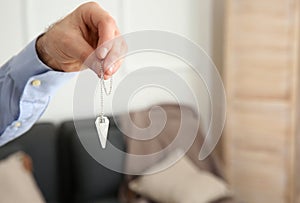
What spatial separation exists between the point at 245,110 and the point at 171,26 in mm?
644

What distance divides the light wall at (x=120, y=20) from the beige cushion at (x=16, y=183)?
17.3 inches

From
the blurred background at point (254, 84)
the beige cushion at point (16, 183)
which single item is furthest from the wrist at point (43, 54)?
the blurred background at point (254, 84)

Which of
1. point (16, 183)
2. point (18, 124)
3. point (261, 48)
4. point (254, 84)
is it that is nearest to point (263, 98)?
point (254, 84)

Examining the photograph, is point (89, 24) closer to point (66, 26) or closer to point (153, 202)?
point (66, 26)

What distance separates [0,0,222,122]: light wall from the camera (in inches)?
92.0

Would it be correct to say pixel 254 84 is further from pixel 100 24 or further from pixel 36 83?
pixel 100 24

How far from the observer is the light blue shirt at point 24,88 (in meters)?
0.76

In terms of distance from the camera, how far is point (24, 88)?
0.79m

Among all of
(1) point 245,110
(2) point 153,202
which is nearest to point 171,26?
(1) point 245,110

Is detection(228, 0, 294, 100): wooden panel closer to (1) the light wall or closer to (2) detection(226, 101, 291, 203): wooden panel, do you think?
(2) detection(226, 101, 291, 203): wooden panel

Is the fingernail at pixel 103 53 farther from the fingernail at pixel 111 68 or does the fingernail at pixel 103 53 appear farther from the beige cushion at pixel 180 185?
the beige cushion at pixel 180 185

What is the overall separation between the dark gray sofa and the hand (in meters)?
1.60

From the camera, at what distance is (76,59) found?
663 mm

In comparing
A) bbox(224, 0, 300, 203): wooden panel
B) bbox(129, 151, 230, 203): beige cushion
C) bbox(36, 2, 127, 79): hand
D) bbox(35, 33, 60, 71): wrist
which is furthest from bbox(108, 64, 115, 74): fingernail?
bbox(224, 0, 300, 203): wooden panel
